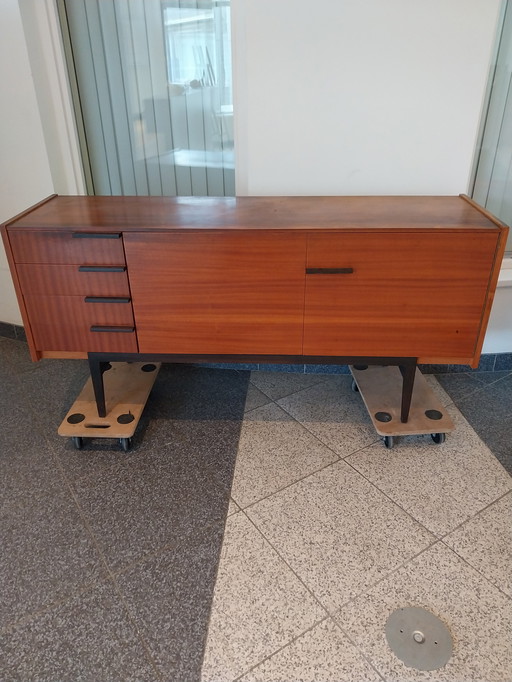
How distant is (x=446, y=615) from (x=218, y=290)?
1.20 m

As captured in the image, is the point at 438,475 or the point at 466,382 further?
the point at 466,382

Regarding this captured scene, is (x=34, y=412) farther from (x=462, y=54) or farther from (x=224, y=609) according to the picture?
(x=462, y=54)

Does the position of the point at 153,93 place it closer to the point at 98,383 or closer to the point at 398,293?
the point at 98,383

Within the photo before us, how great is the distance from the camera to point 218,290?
1.70m

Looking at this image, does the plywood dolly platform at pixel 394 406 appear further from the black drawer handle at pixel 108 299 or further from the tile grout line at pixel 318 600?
the black drawer handle at pixel 108 299

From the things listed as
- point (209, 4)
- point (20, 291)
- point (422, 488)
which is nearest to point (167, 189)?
point (209, 4)

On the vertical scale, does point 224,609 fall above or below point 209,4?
below

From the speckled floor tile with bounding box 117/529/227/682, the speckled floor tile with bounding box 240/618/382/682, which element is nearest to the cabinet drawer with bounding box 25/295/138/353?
the speckled floor tile with bounding box 117/529/227/682

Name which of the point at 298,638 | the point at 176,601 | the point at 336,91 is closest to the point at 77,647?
the point at 176,601

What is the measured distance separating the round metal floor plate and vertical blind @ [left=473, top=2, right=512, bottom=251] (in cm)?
180

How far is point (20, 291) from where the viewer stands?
1.75 meters

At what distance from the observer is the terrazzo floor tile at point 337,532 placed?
4.76 ft

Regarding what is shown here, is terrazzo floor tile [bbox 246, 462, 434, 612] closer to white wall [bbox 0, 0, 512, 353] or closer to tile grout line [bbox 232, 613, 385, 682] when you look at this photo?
tile grout line [bbox 232, 613, 385, 682]

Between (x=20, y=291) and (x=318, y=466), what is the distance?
4.20ft
